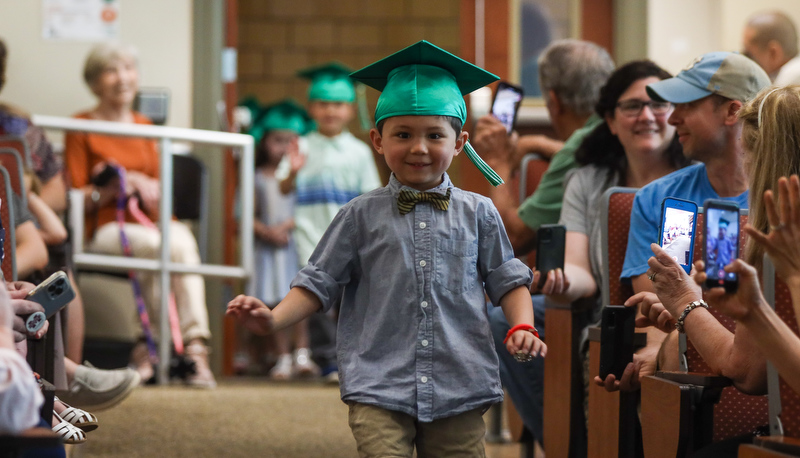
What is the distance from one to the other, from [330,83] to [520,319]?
3541mm

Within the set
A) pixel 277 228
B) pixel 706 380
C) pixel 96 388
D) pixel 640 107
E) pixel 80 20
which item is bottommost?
pixel 96 388

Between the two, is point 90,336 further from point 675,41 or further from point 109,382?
point 675,41

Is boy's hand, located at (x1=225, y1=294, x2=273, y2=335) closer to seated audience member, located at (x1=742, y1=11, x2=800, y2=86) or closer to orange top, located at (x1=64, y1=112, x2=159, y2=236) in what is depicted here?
orange top, located at (x1=64, y1=112, x2=159, y2=236)

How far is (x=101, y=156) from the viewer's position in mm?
4555

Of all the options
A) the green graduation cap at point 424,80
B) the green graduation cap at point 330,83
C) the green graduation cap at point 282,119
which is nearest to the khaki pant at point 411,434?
the green graduation cap at point 424,80

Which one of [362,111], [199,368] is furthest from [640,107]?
[362,111]

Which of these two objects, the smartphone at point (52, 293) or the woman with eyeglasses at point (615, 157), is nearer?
the smartphone at point (52, 293)

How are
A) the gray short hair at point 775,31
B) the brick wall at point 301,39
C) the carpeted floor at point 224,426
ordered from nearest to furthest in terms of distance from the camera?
the carpeted floor at point 224,426 → the gray short hair at point 775,31 → the brick wall at point 301,39

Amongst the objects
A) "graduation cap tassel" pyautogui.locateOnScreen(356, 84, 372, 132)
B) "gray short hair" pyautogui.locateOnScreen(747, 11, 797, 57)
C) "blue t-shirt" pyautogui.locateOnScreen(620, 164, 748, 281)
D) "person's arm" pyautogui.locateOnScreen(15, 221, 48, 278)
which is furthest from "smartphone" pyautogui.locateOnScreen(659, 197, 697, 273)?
"gray short hair" pyautogui.locateOnScreen(747, 11, 797, 57)

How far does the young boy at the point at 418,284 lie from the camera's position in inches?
70.6

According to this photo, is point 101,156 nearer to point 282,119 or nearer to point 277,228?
point 277,228

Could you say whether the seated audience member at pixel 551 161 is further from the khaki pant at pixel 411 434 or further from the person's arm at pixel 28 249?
the person's arm at pixel 28 249

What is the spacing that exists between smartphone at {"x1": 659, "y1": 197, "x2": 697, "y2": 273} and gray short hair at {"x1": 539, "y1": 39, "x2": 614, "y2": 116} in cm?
140

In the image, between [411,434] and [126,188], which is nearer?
[411,434]
